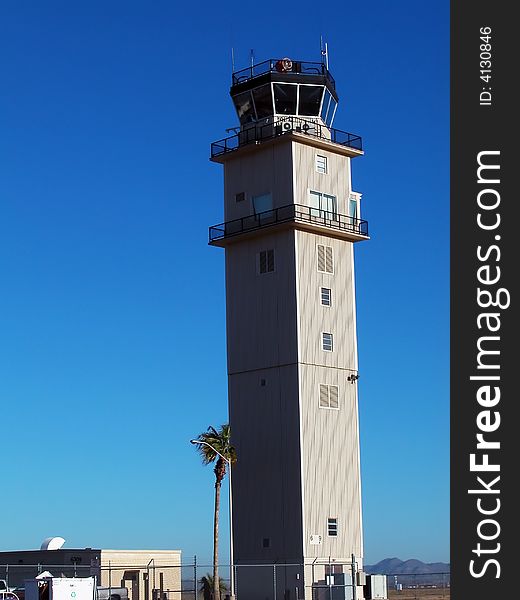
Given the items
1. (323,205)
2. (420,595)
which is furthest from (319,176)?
(420,595)

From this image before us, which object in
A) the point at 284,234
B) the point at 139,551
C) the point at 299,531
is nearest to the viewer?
the point at 299,531

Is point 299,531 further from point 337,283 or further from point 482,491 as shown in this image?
point 482,491

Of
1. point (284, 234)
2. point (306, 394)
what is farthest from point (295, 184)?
point (306, 394)

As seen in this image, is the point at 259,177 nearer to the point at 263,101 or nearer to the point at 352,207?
the point at 263,101

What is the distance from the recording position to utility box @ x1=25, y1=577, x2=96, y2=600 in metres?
43.5

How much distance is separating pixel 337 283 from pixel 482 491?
51.2 metres

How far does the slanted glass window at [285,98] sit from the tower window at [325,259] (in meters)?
8.57

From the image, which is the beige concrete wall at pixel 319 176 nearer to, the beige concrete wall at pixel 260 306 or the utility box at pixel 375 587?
the beige concrete wall at pixel 260 306

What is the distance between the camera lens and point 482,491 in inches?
683

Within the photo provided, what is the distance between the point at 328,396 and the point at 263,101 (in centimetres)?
1816

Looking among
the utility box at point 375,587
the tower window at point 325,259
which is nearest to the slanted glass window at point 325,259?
the tower window at point 325,259

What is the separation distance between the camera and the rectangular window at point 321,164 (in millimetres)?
69062

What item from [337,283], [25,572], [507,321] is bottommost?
[25,572]

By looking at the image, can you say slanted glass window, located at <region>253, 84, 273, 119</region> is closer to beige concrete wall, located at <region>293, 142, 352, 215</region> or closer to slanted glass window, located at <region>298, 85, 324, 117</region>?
slanted glass window, located at <region>298, 85, 324, 117</region>
